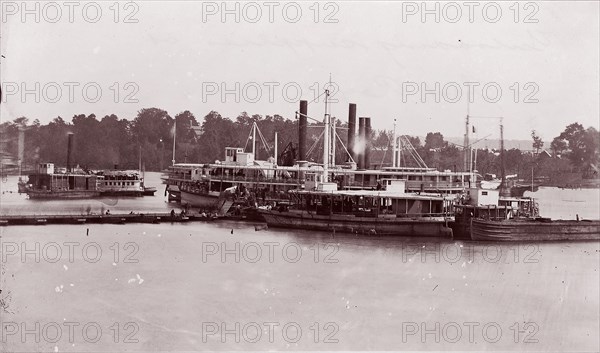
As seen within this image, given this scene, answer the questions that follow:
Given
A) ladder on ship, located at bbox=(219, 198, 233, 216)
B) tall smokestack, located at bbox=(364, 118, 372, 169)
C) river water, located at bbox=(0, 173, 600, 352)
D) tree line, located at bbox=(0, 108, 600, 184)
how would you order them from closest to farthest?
1. river water, located at bbox=(0, 173, 600, 352)
2. tree line, located at bbox=(0, 108, 600, 184)
3. ladder on ship, located at bbox=(219, 198, 233, 216)
4. tall smokestack, located at bbox=(364, 118, 372, 169)

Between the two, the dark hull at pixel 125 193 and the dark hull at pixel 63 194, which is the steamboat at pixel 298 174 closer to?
the dark hull at pixel 125 193

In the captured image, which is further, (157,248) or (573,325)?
(157,248)

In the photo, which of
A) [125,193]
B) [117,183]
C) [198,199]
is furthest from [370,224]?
[117,183]

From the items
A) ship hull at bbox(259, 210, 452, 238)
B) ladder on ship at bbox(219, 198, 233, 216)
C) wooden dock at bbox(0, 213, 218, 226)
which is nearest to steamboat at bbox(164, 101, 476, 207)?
ladder on ship at bbox(219, 198, 233, 216)

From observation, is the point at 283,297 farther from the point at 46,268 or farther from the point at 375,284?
the point at 46,268

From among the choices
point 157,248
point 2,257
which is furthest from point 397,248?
point 2,257

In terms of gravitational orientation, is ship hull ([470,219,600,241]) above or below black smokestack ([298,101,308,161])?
below

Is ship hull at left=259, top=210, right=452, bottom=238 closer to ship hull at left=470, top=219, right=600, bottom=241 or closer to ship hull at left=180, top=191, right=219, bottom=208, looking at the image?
ship hull at left=470, top=219, right=600, bottom=241
